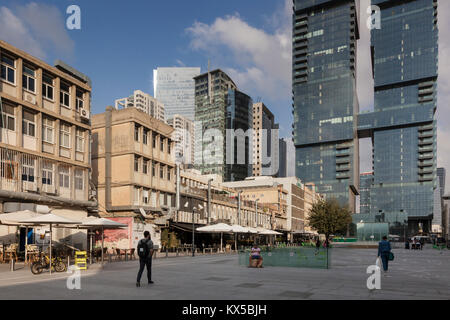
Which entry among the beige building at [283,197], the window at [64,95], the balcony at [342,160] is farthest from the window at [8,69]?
the balcony at [342,160]

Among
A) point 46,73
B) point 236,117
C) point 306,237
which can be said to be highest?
point 236,117

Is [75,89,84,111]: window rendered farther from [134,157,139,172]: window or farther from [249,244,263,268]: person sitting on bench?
[249,244,263,268]: person sitting on bench

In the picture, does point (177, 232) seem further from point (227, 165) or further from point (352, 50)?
point (352, 50)

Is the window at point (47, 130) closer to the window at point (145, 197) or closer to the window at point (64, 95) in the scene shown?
the window at point (64, 95)

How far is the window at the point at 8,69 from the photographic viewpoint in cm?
2547

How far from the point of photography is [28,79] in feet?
90.2

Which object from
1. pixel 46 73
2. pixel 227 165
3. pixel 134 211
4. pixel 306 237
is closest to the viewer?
pixel 46 73

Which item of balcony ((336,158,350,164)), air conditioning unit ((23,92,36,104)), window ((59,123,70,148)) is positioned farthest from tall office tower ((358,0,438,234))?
air conditioning unit ((23,92,36,104))

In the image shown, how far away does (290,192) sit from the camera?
106m

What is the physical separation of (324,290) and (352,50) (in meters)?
203

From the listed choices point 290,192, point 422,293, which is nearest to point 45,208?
point 422,293

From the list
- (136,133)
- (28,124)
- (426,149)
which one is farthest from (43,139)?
(426,149)

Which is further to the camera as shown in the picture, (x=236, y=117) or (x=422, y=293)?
(x=236, y=117)

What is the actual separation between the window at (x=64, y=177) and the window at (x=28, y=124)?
3648 millimetres
